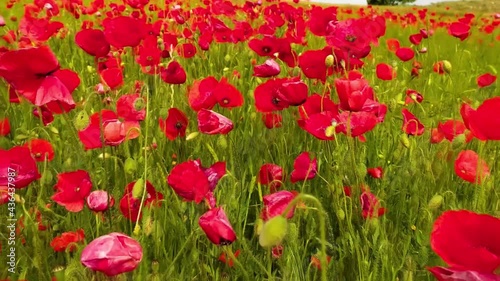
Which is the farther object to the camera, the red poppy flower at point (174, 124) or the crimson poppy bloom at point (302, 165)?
the red poppy flower at point (174, 124)

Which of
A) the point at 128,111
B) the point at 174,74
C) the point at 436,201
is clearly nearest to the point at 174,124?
the point at 128,111

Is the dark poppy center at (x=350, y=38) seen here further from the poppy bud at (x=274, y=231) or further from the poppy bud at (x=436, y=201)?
the poppy bud at (x=274, y=231)

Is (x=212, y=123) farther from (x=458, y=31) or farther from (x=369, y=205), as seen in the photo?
(x=458, y=31)

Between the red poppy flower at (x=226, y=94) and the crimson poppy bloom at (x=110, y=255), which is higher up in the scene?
the crimson poppy bloom at (x=110, y=255)

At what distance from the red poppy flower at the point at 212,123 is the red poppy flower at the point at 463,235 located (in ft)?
2.54

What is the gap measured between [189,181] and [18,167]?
0.37 meters

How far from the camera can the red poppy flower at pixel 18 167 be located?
115 cm

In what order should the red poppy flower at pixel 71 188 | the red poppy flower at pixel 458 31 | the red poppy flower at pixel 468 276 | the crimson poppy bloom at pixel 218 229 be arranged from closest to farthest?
the red poppy flower at pixel 468 276 < the crimson poppy bloom at pixel 218 229 < the red poppy flower at pixel 71 188 < the red poppy flower at pixel 458 31

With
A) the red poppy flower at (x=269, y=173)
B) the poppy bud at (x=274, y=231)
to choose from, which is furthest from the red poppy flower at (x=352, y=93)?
the poppy bud at (x=274, y=231)

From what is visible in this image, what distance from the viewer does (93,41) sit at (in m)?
1.74

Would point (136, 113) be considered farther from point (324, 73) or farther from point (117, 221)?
point (324, 73)

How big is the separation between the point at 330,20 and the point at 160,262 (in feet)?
4.08

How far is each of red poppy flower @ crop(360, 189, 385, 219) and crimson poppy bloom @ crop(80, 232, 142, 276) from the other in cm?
58

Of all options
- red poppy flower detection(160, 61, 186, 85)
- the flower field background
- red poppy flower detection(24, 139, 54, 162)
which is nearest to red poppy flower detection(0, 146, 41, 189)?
the flower field background
